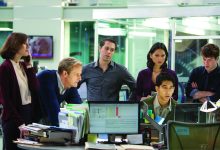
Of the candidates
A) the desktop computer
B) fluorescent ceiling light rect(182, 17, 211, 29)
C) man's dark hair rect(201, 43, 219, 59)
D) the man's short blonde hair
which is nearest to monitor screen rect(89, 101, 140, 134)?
the desktop computer

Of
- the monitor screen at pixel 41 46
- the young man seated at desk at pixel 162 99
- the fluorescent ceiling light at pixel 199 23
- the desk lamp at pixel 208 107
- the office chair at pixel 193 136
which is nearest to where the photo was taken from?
the office chair at pixel 193 136

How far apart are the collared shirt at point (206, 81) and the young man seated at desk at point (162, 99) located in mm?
822

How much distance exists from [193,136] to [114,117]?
31.8 inches

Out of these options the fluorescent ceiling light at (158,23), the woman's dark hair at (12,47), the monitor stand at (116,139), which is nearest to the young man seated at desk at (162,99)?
the monitor stand at (116,139)

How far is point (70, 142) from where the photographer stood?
3.66 meters

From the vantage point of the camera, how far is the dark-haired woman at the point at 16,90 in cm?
386

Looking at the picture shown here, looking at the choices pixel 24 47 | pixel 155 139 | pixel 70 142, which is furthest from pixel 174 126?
pixel 24 47

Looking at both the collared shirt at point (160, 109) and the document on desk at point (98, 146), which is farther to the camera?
the collared shirt at point (160, 109)

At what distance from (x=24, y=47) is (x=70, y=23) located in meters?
8.40

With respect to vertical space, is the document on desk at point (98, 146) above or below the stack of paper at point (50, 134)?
below

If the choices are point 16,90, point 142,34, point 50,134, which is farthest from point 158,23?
point 50,134

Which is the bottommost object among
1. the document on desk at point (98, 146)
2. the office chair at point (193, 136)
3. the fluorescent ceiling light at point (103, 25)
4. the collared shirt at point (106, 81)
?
the document on desk at point (98, 146)

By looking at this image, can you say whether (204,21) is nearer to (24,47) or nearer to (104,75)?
(104,75)

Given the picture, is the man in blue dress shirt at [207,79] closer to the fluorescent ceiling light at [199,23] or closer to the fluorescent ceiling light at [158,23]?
the fluorescent ceiling light at [199,23]
